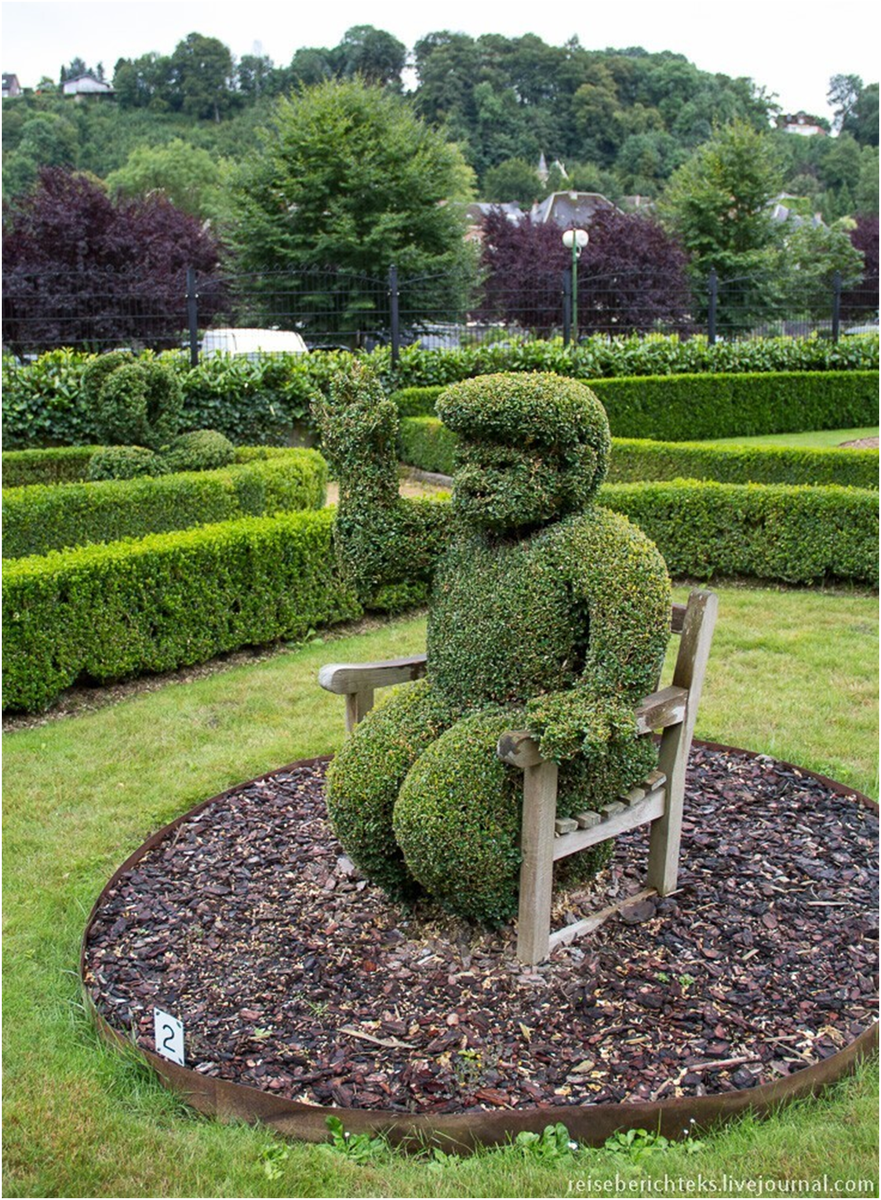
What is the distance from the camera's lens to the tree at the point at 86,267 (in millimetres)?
20688

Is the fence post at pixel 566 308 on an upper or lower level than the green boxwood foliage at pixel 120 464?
upper

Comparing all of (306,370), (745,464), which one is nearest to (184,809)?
(745,464)

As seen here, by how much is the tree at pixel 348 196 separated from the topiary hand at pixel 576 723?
23.4 meters

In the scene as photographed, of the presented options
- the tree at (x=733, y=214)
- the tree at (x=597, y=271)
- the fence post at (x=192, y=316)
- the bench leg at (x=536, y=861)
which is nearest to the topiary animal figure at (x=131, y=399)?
the fence post at (x=192, y=316)

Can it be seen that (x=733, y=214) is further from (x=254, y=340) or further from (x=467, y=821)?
(x=467, y=821)

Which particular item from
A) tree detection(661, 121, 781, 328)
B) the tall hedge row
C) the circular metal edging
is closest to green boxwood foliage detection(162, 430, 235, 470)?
the tall hedge row

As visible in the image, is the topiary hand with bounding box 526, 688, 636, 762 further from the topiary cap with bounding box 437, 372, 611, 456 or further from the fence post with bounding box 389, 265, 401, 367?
the fence post with bounding box 389, 265, 401, 367

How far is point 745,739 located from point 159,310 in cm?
1973

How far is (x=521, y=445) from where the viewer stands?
10.2 feet

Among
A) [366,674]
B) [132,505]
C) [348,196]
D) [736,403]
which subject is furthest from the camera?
[348,196]

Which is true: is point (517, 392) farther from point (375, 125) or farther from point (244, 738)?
point (375, 125)

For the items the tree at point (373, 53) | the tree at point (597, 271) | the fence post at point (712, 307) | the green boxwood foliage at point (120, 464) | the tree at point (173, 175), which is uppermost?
the tree at point (373, 53)

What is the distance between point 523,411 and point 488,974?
1.74 metres

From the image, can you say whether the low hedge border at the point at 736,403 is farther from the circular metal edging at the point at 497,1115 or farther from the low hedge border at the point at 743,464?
the circular metal edging at the point at 497,1115
